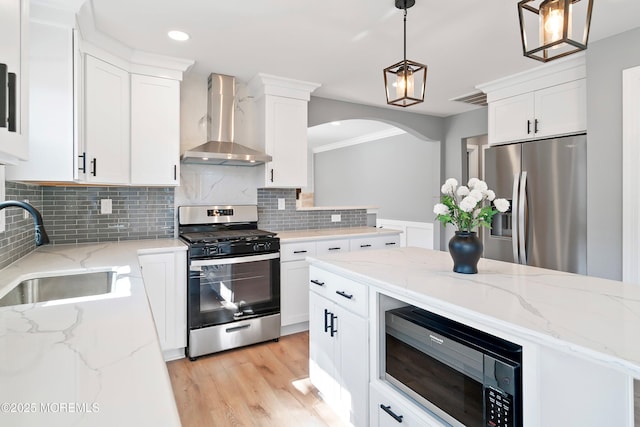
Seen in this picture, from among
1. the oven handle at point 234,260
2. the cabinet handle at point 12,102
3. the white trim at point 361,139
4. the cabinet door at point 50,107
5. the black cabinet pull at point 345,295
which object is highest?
the white trim at point 361,139

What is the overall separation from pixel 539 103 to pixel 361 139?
4.04 metres

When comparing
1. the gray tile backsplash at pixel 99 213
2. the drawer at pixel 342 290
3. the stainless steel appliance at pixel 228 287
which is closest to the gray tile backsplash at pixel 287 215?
the stainless steel appliance at pixel 228 287

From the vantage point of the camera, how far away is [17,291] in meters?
1.58

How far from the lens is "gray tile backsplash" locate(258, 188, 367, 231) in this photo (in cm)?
376

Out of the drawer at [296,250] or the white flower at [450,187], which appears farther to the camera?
the drawer at [296,250]

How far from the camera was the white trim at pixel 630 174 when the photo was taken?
8.31 feet

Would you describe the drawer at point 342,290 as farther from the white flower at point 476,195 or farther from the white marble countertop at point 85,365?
the white marble countertop at point 85,365

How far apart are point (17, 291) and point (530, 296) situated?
2.13 metres

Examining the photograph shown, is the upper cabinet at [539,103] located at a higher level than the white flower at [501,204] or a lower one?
higher

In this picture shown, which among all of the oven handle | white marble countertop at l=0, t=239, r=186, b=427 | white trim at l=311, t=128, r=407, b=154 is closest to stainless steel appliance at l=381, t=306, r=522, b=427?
white marble countertop at l=0, t=239, r=186, b=427

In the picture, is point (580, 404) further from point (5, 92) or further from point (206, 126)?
point (206, 126)

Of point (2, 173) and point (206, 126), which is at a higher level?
point (206, 126)

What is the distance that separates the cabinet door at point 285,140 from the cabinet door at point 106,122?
122cm

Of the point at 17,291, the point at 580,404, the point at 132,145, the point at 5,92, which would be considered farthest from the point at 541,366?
the point at 132,145
